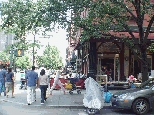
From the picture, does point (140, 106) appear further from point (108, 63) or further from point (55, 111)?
point (108, 63)

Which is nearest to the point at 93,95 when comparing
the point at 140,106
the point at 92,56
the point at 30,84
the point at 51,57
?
the point at 140,106

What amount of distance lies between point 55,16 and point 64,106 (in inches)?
183

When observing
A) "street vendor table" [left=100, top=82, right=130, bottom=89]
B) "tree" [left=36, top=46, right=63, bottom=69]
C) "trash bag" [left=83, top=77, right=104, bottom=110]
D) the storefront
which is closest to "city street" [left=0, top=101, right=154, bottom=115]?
"trash bag" [left=83, top=77, right=104, bottom=110]

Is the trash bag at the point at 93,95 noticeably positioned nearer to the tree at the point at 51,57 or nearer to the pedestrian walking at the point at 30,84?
the pedestrian walking at the point at 30,84

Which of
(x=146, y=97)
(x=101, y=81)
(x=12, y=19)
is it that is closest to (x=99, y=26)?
(x=12, y=19)

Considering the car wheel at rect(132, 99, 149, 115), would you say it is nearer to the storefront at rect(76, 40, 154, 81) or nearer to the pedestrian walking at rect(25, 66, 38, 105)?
the pedestrian walking at rect(25, 66, 38, 105)

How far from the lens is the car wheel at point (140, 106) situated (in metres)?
9.98

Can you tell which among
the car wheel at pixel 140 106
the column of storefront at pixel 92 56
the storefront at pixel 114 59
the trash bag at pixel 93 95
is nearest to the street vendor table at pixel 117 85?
the storefront at pixel 114 59

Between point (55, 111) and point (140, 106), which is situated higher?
point (140, 106)

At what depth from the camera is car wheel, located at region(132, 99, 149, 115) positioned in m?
9.98

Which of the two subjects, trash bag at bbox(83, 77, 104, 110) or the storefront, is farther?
the storefront

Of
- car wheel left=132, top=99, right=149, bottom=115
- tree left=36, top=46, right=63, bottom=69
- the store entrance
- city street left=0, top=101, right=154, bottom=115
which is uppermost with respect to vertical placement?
tree left=36, top=46, right=63, bottom=69

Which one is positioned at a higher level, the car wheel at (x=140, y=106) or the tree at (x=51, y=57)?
the tree at (x=51, y=57)

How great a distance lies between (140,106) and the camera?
1002cm
